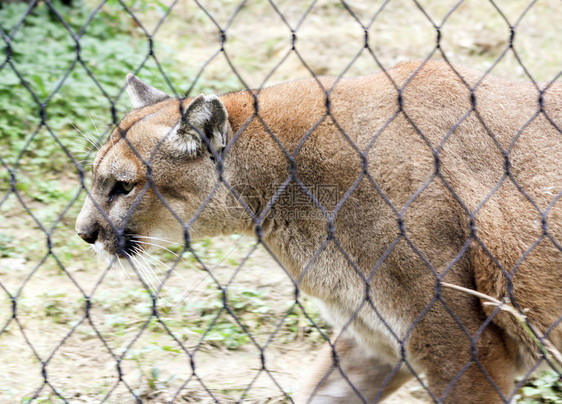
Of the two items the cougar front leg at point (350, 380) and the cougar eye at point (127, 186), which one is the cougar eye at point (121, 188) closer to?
the cougar eye at point (127, 186)

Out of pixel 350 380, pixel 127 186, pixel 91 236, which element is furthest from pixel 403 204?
pixel 91 236

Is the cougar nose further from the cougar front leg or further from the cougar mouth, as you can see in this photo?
the cougar front leg

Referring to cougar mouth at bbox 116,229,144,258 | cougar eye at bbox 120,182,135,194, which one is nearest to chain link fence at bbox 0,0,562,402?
cougar mouth at bbox 116,229,144,258

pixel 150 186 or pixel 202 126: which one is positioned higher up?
pixel 202 126

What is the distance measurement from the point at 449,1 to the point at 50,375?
311 inches

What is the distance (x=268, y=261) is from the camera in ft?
19.0

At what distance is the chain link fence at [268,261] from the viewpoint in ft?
11.1

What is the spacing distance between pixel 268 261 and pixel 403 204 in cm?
240

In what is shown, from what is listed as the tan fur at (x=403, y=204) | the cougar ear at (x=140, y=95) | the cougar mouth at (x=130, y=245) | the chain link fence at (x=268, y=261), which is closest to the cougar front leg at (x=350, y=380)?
the chain link fence at (x=268, y=261)

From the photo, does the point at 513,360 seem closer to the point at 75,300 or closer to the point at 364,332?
the point at 364,332

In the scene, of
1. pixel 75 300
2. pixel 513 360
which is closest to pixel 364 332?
pixel 513 360

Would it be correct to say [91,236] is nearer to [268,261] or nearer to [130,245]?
[130,245]

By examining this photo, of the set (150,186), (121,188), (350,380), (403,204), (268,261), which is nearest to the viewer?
(403,204)

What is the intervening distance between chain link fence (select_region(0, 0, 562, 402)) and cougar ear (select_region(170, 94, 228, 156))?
0.04m
